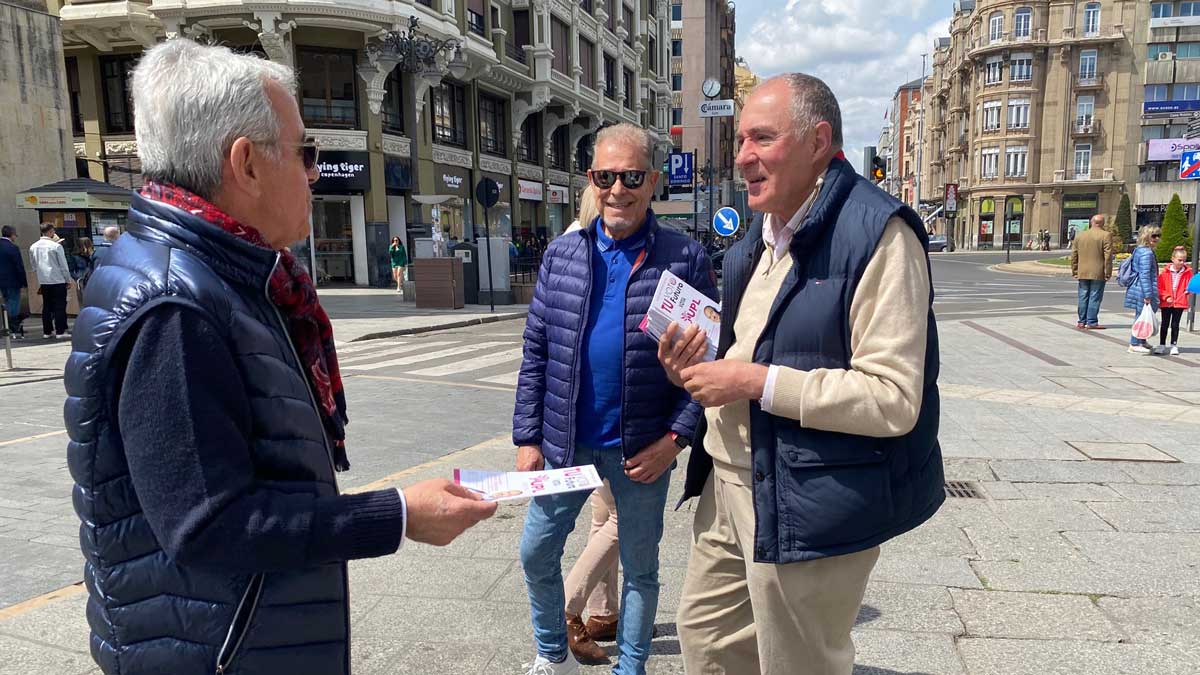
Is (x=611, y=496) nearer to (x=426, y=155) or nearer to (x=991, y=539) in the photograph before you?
(x=991, y=539)

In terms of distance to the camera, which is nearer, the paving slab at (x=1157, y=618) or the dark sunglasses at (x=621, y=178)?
the dark sunglasses at (x=621, y=178)

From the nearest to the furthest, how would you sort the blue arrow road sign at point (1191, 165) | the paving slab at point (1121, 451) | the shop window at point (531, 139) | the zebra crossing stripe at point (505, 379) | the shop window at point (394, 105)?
the paving slab at point (1121, 451)
the zebra crossing stripe at point (505, 379)
the blue arrow road sign at point (1191, 165)
the shop window at point (394, 105)
the shop window at point (531, 139)

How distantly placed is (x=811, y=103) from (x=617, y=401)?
122cm

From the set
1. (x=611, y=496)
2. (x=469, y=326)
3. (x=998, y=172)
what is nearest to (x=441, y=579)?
(x=611, y=496)

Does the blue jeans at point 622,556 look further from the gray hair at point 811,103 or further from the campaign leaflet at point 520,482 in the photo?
the gray hair at point 811,103

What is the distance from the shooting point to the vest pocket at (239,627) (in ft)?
4.49

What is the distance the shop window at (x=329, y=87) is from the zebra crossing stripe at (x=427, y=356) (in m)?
14.8

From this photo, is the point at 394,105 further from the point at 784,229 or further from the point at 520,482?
the point at 520,482

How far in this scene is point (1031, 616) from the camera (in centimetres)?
317

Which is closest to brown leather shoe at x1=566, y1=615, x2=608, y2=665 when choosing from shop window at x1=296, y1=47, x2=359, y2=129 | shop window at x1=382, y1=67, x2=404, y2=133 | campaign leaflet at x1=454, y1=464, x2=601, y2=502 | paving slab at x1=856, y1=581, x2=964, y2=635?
paving slab at x1=856, y1=581, x2=964, y2=635

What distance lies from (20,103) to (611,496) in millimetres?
17583

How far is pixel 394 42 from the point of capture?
22.6m

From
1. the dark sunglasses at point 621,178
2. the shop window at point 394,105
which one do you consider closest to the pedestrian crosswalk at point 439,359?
the dark sunglasses at point 621,178

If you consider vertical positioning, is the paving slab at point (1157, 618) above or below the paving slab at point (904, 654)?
above
